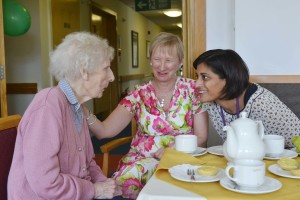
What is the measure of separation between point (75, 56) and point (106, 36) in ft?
20.3

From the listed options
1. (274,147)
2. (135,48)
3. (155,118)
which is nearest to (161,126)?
(155,118)

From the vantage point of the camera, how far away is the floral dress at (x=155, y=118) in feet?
6.85

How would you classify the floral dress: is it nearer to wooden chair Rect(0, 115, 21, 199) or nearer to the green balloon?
wooden chair Rect(0, 115, 21, 199)

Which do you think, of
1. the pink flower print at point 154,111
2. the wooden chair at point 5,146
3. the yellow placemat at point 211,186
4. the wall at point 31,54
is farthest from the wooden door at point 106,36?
the yellow placemat at point 211,186

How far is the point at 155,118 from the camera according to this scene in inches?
83.0

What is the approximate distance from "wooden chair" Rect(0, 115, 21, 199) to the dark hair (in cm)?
99

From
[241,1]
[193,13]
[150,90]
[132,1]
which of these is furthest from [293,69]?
[132,1]

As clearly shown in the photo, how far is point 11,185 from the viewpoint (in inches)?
51.6

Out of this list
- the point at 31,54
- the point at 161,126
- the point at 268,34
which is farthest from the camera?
the point at 31,54

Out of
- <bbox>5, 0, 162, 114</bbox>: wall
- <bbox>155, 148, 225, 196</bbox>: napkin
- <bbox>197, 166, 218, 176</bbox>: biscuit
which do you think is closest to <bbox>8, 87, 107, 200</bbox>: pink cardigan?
<bbox>155, 148, 225, 196</bbox>: napkin

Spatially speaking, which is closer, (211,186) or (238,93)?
(211,186)

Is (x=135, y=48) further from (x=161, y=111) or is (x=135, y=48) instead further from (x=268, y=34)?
(x=161, y=111)

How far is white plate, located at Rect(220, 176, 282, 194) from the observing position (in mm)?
995

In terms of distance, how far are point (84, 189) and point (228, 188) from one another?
2.00 ft
